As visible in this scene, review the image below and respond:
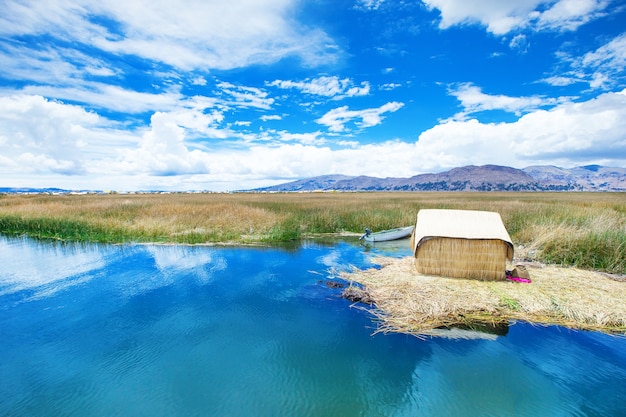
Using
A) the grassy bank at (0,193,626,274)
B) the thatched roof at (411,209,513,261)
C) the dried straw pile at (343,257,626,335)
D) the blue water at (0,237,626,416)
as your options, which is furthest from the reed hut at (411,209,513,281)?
the grassy bank at (0,193,626,274)

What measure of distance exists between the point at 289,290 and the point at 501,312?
6.17 m

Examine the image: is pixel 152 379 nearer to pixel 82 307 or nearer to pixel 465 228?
pixel 82 307

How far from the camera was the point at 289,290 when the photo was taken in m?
10.6

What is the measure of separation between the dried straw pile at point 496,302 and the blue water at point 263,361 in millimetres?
426

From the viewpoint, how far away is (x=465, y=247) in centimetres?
960

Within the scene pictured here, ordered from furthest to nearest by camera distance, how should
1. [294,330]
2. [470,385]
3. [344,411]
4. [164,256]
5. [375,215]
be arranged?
[375,215] < [164,256] < [294,330] < [470,385] < [344,411]

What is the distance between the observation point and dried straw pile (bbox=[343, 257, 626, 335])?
7633mm

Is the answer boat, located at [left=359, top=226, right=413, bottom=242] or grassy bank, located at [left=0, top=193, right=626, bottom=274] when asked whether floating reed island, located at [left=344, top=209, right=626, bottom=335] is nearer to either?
grassy bank, located at [left=0, top=193, right=626, bottom=274]

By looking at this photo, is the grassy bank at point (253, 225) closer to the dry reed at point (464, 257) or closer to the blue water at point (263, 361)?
the dry reed at point (464, 257)

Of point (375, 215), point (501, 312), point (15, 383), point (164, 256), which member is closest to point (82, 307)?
point (15, 383)

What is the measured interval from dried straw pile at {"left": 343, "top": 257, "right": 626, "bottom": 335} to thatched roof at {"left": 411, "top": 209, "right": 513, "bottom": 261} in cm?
123

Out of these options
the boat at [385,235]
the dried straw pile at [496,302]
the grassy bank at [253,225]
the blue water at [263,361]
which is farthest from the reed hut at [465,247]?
the boat at [385,235]

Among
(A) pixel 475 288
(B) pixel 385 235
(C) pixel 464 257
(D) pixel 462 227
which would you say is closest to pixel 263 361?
(A) pixel 475 288

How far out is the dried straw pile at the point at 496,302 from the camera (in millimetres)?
7633
